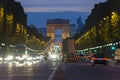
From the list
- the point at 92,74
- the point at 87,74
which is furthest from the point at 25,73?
the point at 92,74

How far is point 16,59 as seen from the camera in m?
103

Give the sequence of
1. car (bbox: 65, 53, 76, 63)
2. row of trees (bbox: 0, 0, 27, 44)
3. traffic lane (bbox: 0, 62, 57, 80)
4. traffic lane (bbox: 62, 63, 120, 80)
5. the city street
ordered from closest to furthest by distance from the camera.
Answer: the city street < traffic lane (bbox: 62, 63, 120, 80) < traffic lane (bbox: 0, 62, 57, 80) < car (bbox: 65, 53, 76, 63) < row of trees (bbox: 0, 0, 27, 44)

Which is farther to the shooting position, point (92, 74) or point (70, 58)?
point (70, 58)

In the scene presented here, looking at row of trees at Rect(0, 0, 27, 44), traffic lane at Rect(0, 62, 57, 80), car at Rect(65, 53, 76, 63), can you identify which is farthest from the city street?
row of trees at Rect(0, 0, 27, 44)

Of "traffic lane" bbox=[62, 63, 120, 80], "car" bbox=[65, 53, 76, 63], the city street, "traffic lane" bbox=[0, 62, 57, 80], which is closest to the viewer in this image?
the city street

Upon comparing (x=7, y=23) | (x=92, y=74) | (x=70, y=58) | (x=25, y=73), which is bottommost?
(x=92, y=74)

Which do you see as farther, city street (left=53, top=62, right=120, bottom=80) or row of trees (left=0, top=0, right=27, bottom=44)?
row of trees (left=0, top=0, right=27, bottom=44)

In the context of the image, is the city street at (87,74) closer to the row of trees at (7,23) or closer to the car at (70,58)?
the car at (70,58)

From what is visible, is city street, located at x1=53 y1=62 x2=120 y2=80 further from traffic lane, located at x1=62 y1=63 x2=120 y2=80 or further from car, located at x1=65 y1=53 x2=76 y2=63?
car, located at x1=65 y1=53 x2=76 y2=63

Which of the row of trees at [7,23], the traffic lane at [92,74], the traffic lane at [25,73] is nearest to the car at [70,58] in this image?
the row of trees at [7,23]

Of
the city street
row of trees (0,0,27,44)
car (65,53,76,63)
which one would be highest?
row of trees (0,0,27,44)

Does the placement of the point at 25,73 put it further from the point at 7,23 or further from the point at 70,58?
the point at 7,23

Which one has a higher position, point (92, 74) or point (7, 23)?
point (7, 23)

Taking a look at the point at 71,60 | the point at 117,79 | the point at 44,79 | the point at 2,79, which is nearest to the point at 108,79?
the point at 117,79
